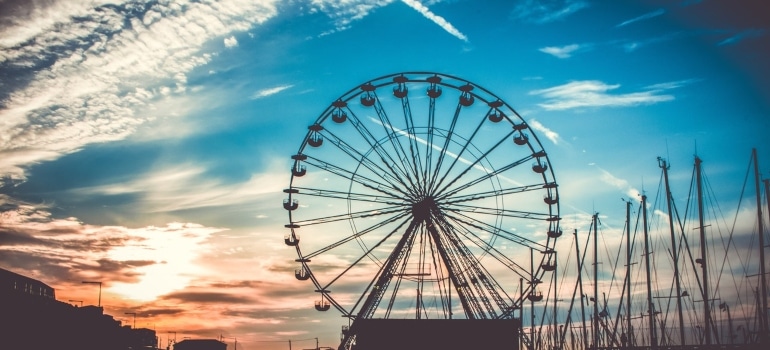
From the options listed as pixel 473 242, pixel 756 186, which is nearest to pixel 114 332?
pixel 473 242

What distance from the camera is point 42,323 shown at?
65000mm

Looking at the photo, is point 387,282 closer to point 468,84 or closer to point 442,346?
point 442,346

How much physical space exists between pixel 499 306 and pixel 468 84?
14.8 meters

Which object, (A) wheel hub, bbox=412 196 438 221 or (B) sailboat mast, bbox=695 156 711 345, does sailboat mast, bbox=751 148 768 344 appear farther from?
(A) wheel hub, bbox=412 196 438 221

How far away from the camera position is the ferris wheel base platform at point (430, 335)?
46.3m

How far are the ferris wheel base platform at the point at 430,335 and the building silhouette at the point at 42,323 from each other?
30.0 metres

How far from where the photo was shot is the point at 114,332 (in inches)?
3708

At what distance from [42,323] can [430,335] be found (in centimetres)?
3827

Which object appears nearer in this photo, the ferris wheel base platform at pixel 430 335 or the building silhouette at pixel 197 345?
the ferris wheel base platform at pixel 430 335

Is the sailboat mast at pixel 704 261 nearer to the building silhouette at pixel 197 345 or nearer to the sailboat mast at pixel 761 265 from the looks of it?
the sailboat mast at pixel 761 265

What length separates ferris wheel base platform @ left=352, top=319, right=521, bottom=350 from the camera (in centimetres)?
4628

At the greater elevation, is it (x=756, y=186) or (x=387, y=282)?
(x=756, y=186)

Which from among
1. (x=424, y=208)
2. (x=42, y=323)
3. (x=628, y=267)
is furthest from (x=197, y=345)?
(x=424, y=208)

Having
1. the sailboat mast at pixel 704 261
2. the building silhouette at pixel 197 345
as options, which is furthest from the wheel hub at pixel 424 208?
the building silhouette at pixel 197 345
